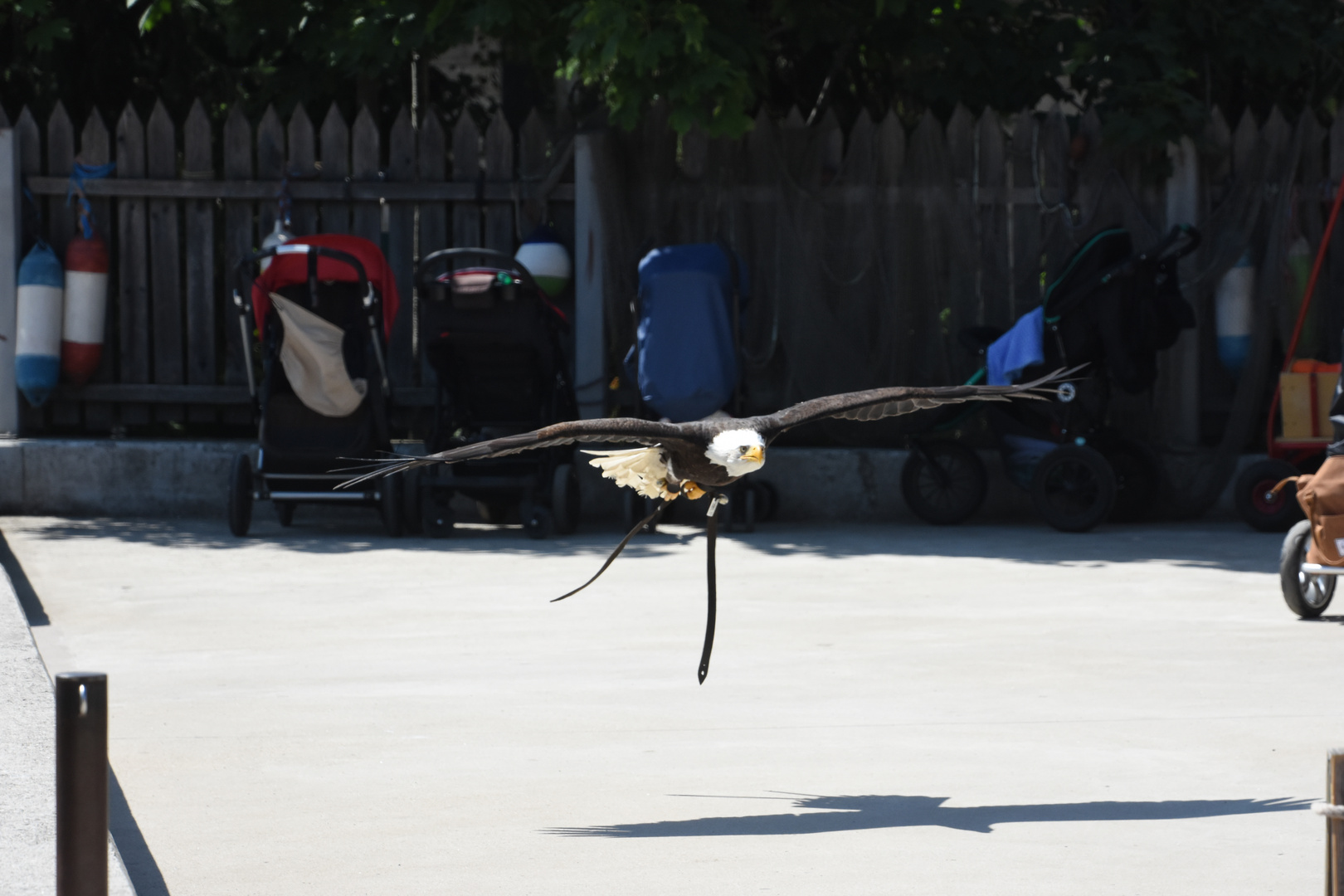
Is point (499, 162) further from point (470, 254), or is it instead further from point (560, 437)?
point (560, 437)

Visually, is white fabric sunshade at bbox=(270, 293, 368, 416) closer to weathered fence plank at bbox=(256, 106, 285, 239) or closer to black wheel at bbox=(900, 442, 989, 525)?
weathered fence plank at bbox=(256, 106, 285, 239)

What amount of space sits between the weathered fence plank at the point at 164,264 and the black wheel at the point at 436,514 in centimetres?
226

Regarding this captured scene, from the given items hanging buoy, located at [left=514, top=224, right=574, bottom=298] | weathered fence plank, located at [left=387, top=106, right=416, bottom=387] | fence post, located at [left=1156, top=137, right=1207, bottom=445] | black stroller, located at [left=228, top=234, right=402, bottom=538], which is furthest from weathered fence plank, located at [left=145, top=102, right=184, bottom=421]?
fence post, located at [left=1156, top=137, right=1207, bottom=445]

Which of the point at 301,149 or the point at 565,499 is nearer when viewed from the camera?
the point at 565,499

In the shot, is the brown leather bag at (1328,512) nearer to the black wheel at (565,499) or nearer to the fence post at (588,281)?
the black wheel at (565,499)

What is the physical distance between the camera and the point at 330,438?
9438mm

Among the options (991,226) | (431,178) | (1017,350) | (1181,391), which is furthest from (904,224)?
(431,178)

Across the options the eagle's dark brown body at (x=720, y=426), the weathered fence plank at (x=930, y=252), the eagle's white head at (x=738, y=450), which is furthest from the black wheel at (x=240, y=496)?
the eagle's white head at (x=738, y=450)

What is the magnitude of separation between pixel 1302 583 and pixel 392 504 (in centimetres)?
496

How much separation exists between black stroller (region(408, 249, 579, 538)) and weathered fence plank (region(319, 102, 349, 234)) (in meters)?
1.31

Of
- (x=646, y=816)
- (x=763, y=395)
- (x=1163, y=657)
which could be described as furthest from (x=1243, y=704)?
(x=763, y=395)

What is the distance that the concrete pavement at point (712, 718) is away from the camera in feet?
12.7

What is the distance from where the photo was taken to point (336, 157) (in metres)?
10.5

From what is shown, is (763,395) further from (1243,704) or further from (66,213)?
(1243,704)
